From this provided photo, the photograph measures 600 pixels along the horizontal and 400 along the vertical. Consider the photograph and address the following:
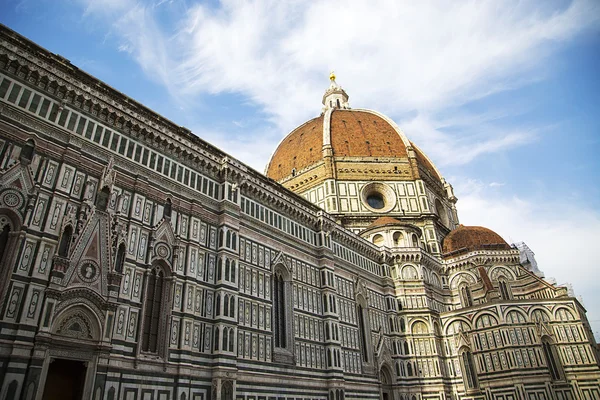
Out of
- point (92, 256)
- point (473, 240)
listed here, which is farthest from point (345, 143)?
point (92, 256)

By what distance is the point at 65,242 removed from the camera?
1620 cm

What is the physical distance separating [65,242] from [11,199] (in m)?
2.35

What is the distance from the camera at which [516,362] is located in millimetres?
32344

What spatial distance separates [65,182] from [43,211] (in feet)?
5.06

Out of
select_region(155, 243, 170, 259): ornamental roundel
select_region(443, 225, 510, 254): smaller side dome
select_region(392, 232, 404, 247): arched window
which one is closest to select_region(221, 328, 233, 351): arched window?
select_region(155, 243, 170, 259): ornamental roundel

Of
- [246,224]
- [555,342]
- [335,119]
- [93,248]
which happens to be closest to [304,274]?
[246,224]

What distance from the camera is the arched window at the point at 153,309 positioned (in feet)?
58.3

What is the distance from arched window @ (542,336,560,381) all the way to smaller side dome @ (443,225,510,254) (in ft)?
33.1

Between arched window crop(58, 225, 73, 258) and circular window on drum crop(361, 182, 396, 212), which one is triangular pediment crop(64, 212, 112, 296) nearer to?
arched window crop(58, 225, 73, 258)

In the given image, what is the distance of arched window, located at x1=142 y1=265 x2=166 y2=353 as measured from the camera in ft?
58.3

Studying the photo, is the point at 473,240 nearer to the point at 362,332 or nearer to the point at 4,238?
the point at 362,332

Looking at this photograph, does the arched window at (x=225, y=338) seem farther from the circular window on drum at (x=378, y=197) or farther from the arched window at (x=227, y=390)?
the circular window on drum at (x=378, y=197)

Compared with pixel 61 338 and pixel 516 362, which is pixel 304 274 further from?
pixel 516 362

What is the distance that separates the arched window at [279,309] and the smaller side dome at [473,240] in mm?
23100
